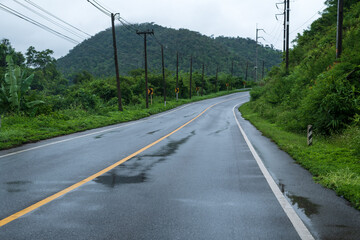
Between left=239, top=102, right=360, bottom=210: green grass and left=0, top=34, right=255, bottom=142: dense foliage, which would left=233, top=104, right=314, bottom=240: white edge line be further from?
left=0, top=34, right=255, bottom=142: dense foliage

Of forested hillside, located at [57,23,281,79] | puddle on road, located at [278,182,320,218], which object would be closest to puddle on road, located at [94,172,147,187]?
puddle on road, located at [278,182,320,218]

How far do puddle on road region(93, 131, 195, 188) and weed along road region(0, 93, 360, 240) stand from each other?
0.07 ft

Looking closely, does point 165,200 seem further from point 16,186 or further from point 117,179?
point 16,186

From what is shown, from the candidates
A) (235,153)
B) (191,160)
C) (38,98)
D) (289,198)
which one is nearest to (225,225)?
(289,198)

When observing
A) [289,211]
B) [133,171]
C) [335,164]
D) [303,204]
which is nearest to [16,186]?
[133,171]

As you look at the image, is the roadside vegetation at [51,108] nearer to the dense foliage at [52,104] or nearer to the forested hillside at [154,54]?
Result: the dense foliage at [52,104]

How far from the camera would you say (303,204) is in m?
4.78

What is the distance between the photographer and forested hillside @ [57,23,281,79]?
95.6 m

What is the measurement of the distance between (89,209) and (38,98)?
16176mm

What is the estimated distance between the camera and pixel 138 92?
164 ft

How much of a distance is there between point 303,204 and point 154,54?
4161 inches

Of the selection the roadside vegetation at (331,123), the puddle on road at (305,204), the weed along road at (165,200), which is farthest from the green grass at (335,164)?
the puddle on road at (305,204)

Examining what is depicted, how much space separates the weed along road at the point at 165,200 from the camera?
3701 mm

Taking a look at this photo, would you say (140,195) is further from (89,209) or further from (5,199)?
(5,199)
